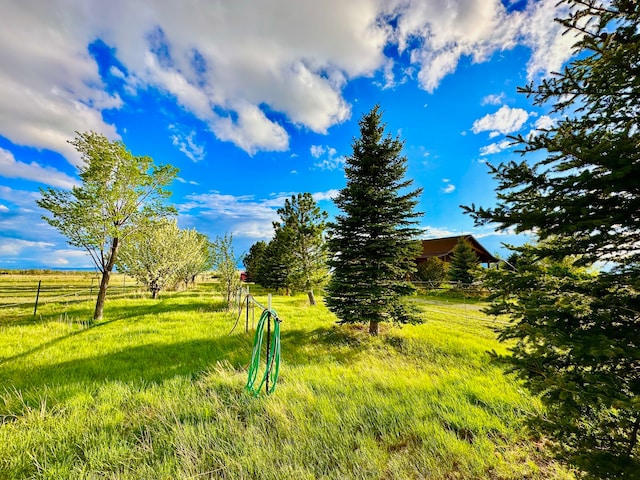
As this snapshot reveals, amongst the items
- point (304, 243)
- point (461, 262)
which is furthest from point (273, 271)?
point (461, 262)

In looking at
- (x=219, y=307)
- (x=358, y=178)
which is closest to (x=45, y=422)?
(x=358, y=178)

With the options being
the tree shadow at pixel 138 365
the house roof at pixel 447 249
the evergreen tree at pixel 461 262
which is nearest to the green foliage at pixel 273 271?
the evergreen tree at pixel 461 262

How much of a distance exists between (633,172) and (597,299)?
1.15 m

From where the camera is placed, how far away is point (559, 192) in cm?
262

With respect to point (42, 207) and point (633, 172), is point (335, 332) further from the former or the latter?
point (42, 207)

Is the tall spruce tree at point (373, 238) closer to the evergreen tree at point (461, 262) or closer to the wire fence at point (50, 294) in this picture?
the wire fence at point (50, 294)

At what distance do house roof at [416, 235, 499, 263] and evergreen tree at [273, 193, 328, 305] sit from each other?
55.8 ft

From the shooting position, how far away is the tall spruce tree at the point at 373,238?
9008 millimetres

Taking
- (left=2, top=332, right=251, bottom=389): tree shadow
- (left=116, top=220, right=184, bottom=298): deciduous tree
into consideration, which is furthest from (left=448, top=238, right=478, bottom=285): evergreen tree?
(left=116, top=220, right=184, bottom=298): deciduous tree

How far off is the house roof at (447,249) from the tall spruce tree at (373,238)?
23.1 meters

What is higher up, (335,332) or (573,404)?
(573,404)

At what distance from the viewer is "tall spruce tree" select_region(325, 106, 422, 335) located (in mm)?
9008

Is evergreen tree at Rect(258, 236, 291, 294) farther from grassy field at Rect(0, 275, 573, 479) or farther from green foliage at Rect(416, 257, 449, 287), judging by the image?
grassy field at Rect(0, 275, 573, 479)

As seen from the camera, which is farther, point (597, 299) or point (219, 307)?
point (219, 307)
